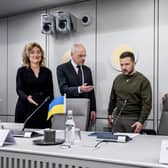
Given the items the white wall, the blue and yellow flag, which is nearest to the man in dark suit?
the white wall

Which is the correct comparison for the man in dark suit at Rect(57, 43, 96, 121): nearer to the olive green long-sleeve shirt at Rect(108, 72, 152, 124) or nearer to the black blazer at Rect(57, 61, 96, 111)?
the black blazer at Rect(57, 61, 96, 111)

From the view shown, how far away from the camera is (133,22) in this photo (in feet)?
14.0

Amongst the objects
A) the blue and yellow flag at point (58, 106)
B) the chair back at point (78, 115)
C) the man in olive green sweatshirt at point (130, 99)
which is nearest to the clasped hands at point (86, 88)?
the man in olive green sweatshirt at point (130, 99)

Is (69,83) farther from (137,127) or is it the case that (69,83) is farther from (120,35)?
(137,127)

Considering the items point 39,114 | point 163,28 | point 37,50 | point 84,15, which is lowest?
point 39,114

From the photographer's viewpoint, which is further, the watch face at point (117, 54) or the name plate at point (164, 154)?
the watch face at point (117, 54)

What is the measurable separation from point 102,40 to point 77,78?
762 mm

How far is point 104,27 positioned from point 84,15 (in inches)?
15.4

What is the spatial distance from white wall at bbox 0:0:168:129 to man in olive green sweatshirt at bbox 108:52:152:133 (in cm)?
63

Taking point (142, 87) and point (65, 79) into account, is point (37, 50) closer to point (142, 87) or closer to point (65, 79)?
point (65, 79)

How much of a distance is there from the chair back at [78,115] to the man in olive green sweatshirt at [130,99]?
47cm

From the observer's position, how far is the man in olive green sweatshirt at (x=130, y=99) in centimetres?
331

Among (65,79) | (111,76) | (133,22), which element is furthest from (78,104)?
(133,22)

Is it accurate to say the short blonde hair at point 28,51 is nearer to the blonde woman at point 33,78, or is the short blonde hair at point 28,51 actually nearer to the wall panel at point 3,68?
the blonde woman at point 33,78
